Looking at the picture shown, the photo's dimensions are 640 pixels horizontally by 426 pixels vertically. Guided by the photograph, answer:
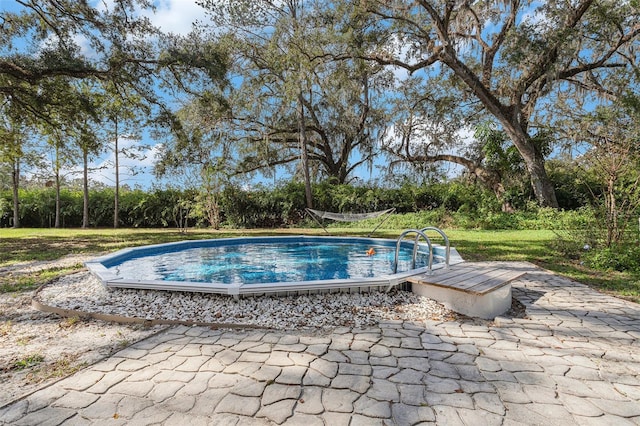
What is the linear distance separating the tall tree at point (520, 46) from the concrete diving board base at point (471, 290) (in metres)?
8.98

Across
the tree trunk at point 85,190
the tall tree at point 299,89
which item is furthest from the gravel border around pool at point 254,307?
the tree trunk at point 85,190

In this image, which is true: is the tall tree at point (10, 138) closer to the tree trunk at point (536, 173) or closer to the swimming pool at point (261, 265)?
the swimming pool at point (261, 265)

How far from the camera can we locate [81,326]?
2828 millimetres

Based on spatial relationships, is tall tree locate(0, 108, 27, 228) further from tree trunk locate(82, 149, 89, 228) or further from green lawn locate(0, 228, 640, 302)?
green lawn locate(0, 228, 640, 302)

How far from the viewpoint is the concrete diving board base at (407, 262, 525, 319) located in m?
3.14

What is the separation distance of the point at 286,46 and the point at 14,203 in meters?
11.5

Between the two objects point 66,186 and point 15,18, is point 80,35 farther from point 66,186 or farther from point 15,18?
point 66,186

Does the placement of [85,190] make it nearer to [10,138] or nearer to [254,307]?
[10,138]

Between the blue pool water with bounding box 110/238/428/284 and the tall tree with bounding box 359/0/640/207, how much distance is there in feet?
22.5

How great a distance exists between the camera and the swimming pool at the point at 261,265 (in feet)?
11.7

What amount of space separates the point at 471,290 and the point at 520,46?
9.78 meters

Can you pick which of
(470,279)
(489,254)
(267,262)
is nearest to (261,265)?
(267,262)

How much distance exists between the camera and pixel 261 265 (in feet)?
19.6

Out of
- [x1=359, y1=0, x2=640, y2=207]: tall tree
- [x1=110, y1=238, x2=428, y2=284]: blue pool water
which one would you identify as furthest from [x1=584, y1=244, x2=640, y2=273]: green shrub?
[x1=359, y1=0, x2=640, y2=207]: tall tree
